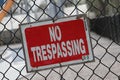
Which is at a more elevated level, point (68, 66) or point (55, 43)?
point (55, 43)

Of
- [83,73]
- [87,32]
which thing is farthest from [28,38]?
[83,73]

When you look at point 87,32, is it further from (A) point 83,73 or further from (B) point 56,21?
(A) point 83,73

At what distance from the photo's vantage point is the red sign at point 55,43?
8.46 feet

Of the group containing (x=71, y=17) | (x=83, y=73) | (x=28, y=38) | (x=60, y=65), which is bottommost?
(x=83, y=73)

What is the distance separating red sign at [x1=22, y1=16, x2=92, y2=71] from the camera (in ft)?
8.46

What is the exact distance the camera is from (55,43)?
2.59 meters

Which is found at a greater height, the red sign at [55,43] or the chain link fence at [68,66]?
the red sign at [55,43]

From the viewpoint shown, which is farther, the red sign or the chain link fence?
the chain link fence

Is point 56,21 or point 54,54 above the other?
point 56,21

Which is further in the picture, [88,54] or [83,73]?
[83,73]

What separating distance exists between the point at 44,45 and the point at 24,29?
17 centimetres

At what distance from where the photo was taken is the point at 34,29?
2.58 meters

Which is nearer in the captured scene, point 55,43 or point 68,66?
point 55,43

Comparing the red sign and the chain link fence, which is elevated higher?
the red sign
